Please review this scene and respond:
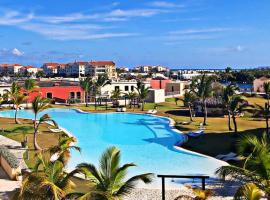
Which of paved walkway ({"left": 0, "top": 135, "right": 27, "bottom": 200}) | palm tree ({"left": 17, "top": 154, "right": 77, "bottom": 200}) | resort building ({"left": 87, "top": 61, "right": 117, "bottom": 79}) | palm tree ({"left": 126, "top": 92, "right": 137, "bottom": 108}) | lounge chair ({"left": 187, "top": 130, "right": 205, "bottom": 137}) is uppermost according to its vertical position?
resort building ({"left": 87, "top": 61, "right": 117, "bottom": 79})

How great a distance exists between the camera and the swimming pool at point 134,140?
24531 mm

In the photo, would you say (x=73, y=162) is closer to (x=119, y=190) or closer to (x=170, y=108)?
(x=119, y=190)

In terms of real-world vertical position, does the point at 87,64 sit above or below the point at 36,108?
above

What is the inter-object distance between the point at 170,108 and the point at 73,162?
30844 millimetres

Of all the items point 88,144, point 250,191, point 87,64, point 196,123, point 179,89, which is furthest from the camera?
point 87,64

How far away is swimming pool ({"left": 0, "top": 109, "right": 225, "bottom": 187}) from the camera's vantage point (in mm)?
24531

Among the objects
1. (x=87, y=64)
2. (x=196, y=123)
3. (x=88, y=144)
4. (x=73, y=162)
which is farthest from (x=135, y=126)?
(x=87, y=64)

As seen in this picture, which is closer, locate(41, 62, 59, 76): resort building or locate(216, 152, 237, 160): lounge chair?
locate(216, 152, 237, 160): lounge chair

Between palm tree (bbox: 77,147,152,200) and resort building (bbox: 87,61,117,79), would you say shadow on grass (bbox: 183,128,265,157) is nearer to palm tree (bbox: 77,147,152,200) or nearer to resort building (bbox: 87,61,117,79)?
palm tree (bbox: 77,147,152,200)

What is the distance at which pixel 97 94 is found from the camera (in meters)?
61.7

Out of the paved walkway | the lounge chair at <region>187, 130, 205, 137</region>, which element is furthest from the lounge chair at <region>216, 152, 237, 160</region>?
the paved walkway

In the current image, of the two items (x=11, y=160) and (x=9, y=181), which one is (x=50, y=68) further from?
(x=9, y=181)

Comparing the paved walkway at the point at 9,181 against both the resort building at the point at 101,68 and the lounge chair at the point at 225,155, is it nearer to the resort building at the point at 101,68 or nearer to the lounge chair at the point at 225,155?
the lounge chair at the point at 225,155

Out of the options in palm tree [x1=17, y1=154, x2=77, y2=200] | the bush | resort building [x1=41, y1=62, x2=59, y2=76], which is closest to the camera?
palm tree [x1=17, y1=154, x2=77, y2=200]
